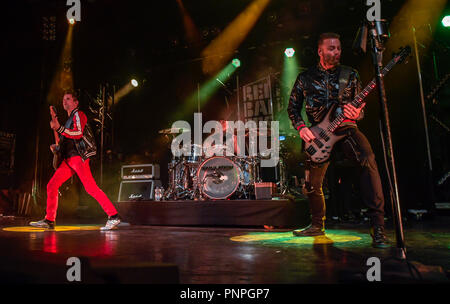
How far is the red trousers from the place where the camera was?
15.0 ft

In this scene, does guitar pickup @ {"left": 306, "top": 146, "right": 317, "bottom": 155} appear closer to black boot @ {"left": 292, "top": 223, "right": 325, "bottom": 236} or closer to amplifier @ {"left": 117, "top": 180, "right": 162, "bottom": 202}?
black boot @ {"left": 292, "top": 223, "right": 325, "bottom": 236}

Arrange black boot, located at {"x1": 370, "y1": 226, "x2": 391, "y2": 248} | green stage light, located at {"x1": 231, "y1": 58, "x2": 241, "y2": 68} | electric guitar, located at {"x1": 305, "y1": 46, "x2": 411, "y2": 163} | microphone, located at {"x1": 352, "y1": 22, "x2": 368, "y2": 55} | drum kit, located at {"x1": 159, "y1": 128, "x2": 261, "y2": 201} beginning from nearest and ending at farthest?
microphone, located at {"x1": 352, "y1": 22, "x2": 368, "y2": 55}
black boot, located at {"x1": 370, "y1": 226, "x2": 391, "y2": 248}
electric guitar, located at {"x1": 305, "y1": 46, "x2": 411, "y2": 163}
drum kit, located at {"x1": 159, "y1": 128, "x2": 261, "y2": 201}
green stage light, located at {"x1": 231, "y1": 58, "x2": 241, "y2": 68}

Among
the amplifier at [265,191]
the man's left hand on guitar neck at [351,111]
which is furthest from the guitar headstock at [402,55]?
the amplifier at [265,191]

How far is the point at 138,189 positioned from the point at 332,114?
5397mm

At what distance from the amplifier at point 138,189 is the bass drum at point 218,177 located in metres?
1.68

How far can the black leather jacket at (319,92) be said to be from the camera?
3234 mm

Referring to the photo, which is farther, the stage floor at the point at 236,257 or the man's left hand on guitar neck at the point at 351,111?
the man's left hand on guitar neck at the point at 351,111

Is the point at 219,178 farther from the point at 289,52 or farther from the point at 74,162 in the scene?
the point at 289,52

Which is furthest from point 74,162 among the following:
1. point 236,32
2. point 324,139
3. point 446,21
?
point 446,21

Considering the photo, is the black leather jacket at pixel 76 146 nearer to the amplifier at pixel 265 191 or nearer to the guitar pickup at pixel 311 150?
the amplifier at pixel 265 191

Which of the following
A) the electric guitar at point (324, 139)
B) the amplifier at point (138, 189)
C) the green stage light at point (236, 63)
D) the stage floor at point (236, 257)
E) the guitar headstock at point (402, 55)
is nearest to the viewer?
the stage floor at point (236, 257)

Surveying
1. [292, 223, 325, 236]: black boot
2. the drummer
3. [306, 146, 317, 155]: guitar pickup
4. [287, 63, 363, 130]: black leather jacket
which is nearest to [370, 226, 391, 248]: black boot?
[292, 223, 325, 236]: black boot

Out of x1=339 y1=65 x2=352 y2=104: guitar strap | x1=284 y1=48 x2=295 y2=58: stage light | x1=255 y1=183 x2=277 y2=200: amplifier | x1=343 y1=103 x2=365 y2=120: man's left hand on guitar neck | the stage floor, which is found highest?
x1=284 y1=48 x2=295 y2=58: stage light
